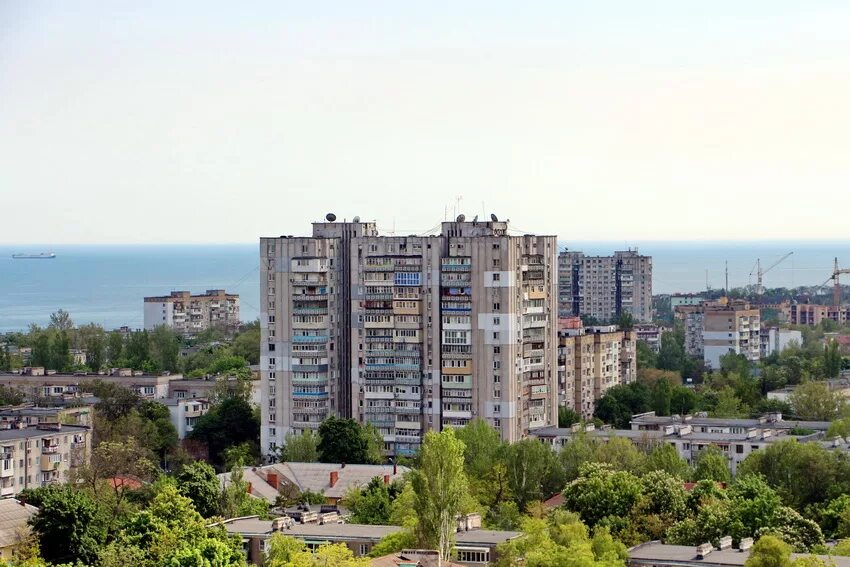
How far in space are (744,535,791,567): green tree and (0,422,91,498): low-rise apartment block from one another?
1465 centimetres

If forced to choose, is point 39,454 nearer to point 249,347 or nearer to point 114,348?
point 114,348

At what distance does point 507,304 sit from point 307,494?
7228mm

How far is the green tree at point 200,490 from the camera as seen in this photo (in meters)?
25.2

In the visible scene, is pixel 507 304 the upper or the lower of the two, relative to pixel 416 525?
upper

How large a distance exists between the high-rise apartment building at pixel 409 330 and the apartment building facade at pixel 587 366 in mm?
5251

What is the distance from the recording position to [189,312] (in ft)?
249

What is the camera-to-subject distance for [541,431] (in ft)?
113

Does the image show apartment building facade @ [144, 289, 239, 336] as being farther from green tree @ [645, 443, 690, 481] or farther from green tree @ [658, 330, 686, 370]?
green tree @ [645, 443, 690, 481]

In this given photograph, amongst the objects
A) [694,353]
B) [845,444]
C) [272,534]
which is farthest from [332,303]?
[694,353]

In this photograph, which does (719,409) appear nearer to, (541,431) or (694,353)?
(541,431)

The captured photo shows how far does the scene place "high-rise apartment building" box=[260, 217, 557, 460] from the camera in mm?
34000

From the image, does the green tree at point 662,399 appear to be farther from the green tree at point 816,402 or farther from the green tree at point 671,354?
the green tree at point 671,354

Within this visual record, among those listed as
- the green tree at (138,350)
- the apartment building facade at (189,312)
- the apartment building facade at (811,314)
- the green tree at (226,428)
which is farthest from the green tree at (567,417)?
the apartment building facade at (811,314)

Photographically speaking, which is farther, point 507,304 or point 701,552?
point 507,304
